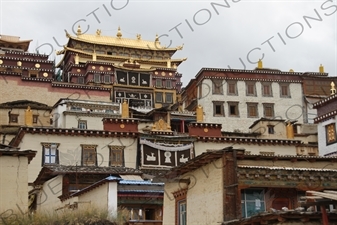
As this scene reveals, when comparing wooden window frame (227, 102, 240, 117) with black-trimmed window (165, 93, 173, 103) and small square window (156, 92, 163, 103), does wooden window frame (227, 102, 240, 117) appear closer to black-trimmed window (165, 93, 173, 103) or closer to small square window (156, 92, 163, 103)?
black-trimmed window (165, 93, 173, 103)

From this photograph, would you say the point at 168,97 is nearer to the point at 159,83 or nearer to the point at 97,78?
Answer: the point at 159,83

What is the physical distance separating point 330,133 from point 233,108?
79.0ft

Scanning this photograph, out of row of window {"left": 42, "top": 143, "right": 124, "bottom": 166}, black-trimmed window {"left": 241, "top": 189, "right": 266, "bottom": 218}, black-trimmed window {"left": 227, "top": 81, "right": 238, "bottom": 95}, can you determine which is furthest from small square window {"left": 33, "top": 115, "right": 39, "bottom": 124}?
black-trimmed window {"left": 241, "top": 189, "right": 266, "bottom": 218}

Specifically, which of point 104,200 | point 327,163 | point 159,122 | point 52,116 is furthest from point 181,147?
point 327,163

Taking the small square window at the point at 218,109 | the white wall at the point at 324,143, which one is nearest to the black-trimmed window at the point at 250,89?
the small square window at the point at 218,109

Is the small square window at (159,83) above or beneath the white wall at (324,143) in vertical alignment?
above

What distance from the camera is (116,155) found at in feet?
147

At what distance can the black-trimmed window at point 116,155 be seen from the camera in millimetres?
44500

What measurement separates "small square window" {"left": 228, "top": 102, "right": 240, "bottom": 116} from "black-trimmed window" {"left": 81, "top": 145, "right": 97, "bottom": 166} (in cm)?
2372

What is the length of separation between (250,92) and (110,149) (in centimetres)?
2546

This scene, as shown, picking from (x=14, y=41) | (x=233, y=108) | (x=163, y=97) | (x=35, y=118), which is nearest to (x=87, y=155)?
(x=35, y=118)

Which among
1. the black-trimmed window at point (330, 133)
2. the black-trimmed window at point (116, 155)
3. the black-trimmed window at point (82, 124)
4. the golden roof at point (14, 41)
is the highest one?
the golden roof at point (14, 41)

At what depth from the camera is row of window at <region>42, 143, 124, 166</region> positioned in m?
43.2

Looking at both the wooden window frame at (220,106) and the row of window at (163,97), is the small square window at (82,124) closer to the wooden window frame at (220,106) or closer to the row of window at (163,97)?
the wooden window frame at (220,106)
